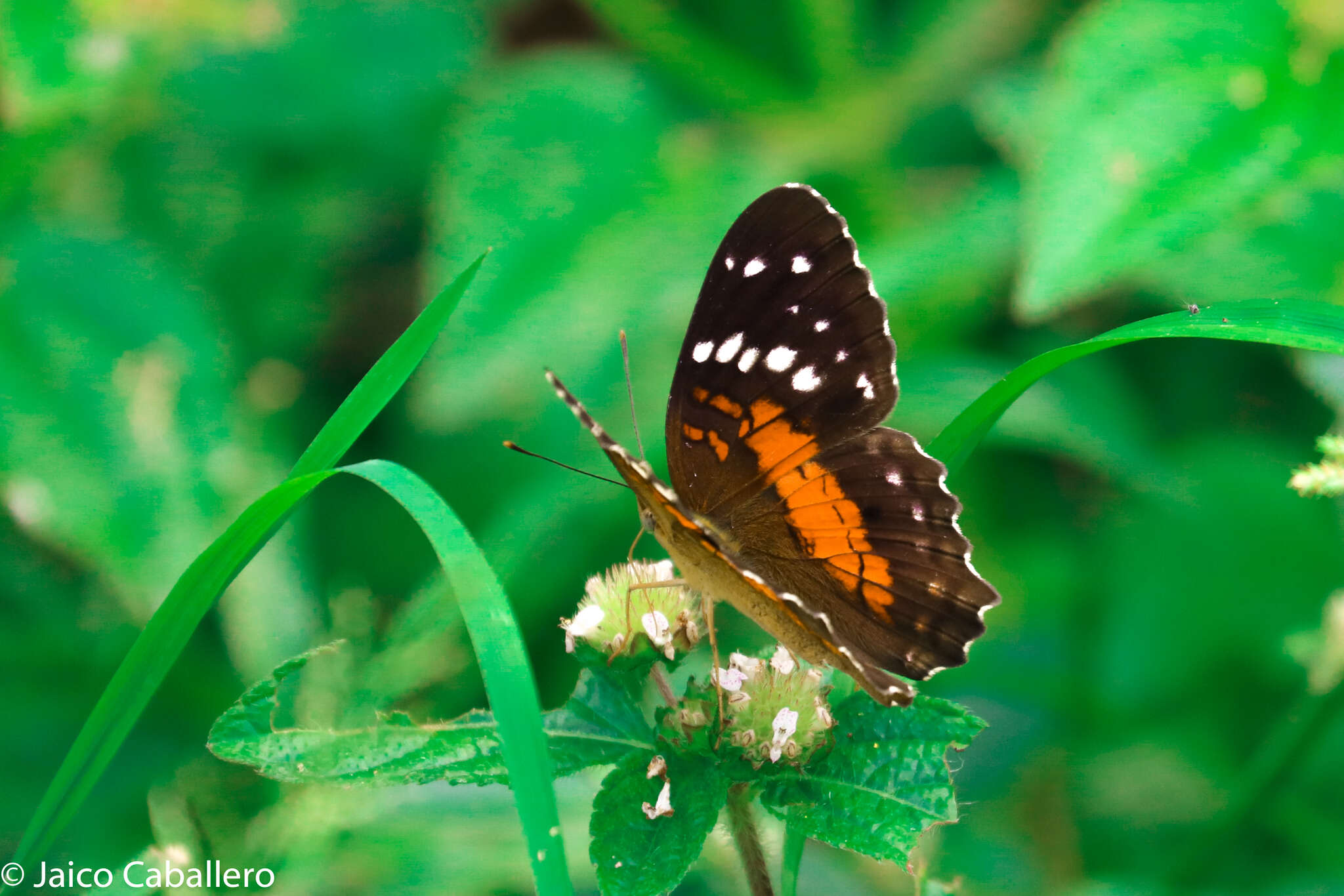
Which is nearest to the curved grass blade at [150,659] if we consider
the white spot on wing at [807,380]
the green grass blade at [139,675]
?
the green grass blade at [139,675]

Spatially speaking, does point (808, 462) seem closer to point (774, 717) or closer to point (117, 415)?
point (774, 717)

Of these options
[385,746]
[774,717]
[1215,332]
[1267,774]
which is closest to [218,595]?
[385,746]

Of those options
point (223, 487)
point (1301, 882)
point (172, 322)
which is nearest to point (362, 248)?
point (172, 322)

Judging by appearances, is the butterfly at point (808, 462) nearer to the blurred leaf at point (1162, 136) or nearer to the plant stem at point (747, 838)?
the plant stem at point (747, 838)
